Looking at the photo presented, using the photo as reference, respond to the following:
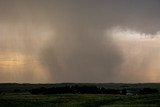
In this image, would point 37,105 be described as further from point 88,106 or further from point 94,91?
point 94,91

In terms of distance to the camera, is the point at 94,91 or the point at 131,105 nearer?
the point at 131,105

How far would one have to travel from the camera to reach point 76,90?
550 feet

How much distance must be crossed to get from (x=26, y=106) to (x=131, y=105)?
24.1 m

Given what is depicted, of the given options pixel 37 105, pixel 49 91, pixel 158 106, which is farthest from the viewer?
pixel 49 91

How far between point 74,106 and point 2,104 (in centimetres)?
1620

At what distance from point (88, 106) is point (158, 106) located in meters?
17.1

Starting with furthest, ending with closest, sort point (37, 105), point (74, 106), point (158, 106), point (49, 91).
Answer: point (49, 91)
point (37, 105)
point (74, 106)
point (158, 106)

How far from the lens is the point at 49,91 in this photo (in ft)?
536

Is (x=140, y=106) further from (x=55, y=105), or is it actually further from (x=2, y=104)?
(x=2, y=104)

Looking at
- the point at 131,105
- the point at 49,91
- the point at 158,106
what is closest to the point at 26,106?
the point at 131,105

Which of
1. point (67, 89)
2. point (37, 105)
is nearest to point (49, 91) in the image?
point (67, 89)

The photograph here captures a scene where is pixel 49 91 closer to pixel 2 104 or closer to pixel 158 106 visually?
pixel 2 104

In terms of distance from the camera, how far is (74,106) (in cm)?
8356

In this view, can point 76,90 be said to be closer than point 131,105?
No
